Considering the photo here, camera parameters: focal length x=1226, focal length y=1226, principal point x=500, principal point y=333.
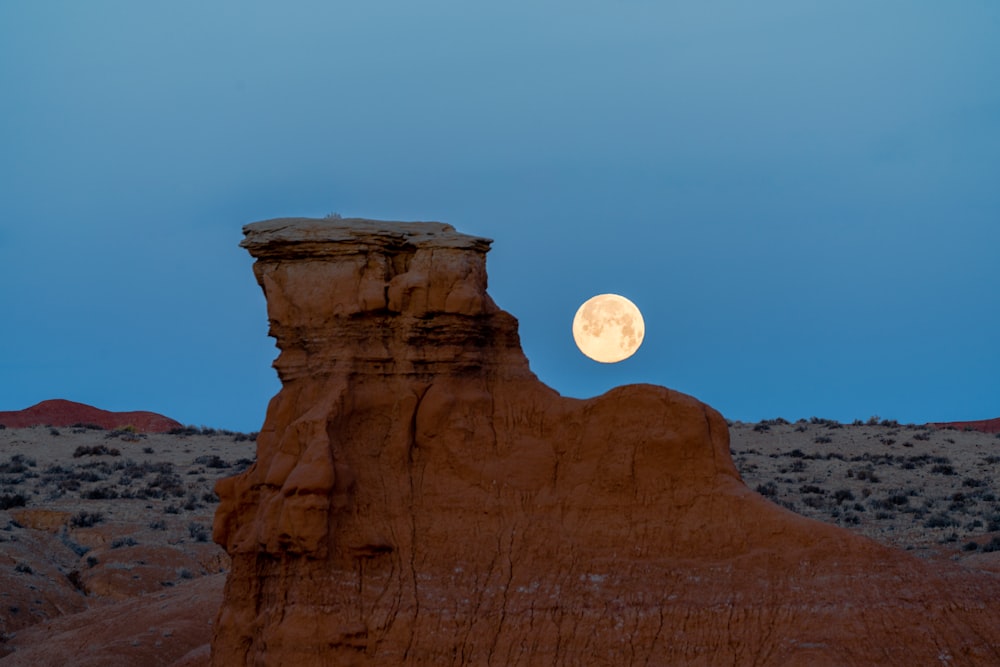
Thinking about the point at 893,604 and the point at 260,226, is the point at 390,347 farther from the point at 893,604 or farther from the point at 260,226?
the point at 893,604

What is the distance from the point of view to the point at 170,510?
34156 millimetres

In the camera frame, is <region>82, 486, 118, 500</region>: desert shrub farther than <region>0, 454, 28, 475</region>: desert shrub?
No

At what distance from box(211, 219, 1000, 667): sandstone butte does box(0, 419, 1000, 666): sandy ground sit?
4.82 m

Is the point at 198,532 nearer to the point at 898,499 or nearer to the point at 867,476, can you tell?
the point at 898,499

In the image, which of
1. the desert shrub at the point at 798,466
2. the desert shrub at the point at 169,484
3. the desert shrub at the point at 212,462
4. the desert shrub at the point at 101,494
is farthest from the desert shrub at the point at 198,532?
the desert shrub at the point at 798,466

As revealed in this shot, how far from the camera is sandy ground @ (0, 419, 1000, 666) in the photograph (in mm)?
20797

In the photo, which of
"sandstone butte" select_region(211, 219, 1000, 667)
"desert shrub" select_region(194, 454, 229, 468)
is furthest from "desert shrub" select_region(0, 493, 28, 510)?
"sandstone butte" select_region(211, 219, 1000, 667)

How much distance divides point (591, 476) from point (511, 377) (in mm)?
1683

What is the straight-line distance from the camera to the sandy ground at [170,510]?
20.8 meters

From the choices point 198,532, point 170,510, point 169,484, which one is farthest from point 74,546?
point 169,484

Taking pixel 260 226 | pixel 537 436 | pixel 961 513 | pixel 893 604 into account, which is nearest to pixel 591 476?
pixel 537 436

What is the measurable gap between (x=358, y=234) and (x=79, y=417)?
68375 mm

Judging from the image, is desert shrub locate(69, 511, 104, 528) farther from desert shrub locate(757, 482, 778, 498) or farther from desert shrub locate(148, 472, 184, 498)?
desert shrub locate(757, 482, 778, 498)

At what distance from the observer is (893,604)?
11.8 meters
